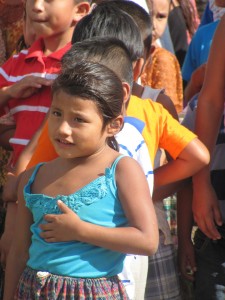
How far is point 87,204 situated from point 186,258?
3.26ft

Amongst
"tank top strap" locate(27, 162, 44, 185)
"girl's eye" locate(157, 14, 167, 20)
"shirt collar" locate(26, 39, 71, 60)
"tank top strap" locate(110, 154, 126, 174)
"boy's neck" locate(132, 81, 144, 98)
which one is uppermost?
"tank top strap" locate(110, 154, 126, 174)

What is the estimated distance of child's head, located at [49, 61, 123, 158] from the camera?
2.77 metres

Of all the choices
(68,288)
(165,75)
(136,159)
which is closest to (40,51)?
(136,159)

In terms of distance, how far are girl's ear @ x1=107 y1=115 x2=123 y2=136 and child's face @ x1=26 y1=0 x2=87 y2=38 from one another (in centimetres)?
91

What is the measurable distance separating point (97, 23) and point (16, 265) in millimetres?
1053

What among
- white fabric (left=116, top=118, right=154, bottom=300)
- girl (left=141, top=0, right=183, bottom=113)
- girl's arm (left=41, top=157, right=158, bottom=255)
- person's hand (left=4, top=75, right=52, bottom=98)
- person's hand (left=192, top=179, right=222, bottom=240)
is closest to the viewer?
girl's arm (left=41, top=157, right=158, bottom=255)

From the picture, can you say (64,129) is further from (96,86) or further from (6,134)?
(6,134)

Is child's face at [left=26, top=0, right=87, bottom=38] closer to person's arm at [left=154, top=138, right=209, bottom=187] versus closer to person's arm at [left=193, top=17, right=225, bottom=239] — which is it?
person's arm at [left=193, top=17, right=225, bottom=239]

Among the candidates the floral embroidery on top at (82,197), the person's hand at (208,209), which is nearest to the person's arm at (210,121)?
the person's hand at (208,209)

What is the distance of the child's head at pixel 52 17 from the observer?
11.9 ft

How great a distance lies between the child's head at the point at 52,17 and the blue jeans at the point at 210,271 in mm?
1140

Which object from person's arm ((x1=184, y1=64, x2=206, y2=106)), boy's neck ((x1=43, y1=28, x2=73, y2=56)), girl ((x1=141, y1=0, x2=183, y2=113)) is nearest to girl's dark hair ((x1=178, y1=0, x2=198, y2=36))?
girl ((x1=141, y1=0, x2=183, y2=113))

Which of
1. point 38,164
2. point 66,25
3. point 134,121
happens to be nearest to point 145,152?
point 134,121

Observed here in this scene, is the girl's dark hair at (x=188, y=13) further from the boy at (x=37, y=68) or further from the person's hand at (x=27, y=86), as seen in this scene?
the person's hand at (x=27, y=86)
